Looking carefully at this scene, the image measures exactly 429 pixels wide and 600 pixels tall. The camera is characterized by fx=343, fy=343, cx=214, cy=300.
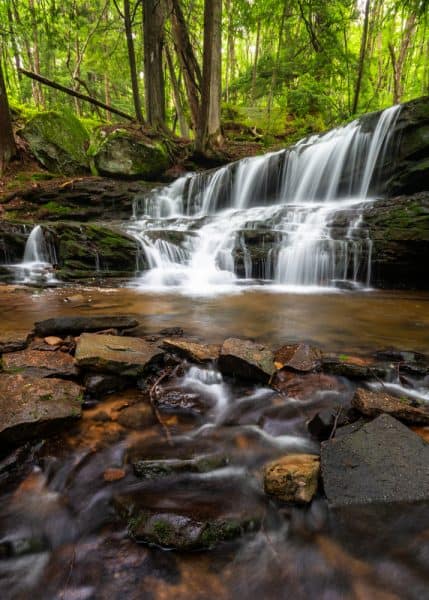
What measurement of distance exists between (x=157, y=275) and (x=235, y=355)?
5.12 meters

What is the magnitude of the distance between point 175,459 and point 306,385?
1140 millimetres

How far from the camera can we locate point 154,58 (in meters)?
13.8

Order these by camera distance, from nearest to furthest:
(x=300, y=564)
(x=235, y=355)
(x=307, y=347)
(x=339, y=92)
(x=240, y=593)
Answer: (x=240, y=593), (x=300, y=564), (x=235, y=355), (x=307, y=347), (x=339, y=92)

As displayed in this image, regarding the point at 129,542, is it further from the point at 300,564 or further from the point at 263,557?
the point at 300,564

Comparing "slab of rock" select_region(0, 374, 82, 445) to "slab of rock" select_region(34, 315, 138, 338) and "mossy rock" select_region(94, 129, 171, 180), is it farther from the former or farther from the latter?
"mossy rock" select_region(94, 129, 171, 180)

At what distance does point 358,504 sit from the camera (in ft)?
4.86

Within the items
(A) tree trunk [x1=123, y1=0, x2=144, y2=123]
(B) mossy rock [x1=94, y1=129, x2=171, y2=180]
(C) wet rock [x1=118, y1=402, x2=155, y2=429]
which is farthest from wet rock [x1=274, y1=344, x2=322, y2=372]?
(A) tree trunk [x1=123, y1=0, x2=144, y2=123]

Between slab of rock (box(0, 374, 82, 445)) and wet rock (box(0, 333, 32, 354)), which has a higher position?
wet rock (box(0, 333, 32, 354))

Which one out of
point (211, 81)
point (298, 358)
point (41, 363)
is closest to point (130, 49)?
point (211, 81)

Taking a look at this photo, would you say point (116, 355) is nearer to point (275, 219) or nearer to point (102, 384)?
point (102, 384)

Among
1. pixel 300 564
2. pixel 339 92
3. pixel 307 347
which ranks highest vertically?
pixel 339 92

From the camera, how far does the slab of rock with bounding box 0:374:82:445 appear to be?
5.83 ft

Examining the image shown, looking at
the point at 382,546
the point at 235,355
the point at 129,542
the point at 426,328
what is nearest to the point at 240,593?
the point at 129,542

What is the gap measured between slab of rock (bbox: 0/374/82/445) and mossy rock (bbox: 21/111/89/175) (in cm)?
1284
